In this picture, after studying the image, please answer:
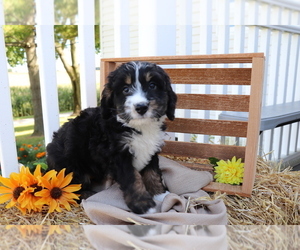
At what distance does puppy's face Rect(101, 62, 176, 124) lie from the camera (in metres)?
1.36

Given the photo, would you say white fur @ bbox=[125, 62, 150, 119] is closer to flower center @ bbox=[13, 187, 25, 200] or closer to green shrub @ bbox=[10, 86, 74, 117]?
flower center @ bbox=[13, 187, 25, 200]

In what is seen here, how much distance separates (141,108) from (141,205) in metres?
0.55

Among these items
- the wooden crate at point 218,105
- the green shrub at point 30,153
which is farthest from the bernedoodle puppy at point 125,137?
the green shrub at point 30,153

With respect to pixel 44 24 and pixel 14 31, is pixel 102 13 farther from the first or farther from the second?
pixel 14 31

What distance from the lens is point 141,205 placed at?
4.84ft

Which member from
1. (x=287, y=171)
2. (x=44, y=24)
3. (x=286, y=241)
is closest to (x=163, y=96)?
(x=286, y=241)

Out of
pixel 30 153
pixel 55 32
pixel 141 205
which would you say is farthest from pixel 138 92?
pixel 30 153

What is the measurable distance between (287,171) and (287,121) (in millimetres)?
482

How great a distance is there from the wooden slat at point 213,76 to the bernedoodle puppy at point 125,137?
504 mm

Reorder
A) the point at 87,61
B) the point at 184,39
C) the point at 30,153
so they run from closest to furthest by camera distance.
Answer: the point at 87,61, the point at 184,39, the point at 30,153

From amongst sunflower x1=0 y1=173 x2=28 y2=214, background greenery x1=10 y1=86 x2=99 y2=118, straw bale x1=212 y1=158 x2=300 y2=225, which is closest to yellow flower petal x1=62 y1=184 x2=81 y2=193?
sunflower x1=0 y1=173 x2=28 y2=214

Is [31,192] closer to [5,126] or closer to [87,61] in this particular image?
[5,126]

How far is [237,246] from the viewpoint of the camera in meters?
0.85

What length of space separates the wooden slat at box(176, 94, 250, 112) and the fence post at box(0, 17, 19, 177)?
1.38m
